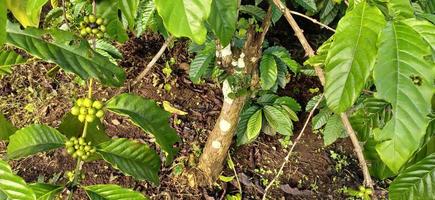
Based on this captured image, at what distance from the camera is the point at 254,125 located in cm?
257

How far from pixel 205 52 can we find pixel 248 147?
780 millimetres

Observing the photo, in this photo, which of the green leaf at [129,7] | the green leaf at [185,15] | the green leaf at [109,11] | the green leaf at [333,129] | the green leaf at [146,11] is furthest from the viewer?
the green leaf at [333,129]

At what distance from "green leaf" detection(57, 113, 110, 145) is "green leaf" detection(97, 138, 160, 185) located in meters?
0.06

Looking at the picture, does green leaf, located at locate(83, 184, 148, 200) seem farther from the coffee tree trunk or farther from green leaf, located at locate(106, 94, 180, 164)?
the coffee tree trunk

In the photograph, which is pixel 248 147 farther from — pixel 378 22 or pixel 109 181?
pixel 378 22

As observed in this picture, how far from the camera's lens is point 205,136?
3.10 meters

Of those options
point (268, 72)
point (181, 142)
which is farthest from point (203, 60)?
point (181, 142)

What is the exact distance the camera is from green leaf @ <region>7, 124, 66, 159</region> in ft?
3.79

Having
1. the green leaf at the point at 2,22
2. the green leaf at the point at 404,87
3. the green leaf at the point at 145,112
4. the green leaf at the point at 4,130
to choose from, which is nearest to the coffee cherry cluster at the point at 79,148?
the green leaf at the point at 145,112

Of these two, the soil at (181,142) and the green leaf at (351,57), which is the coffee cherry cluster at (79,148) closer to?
the green leaf at (351,57)

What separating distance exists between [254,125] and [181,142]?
25.0 inches

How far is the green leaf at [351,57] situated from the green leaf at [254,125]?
1.61m

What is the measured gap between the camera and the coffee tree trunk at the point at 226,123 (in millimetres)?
2191

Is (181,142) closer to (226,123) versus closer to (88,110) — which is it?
(226,123)
